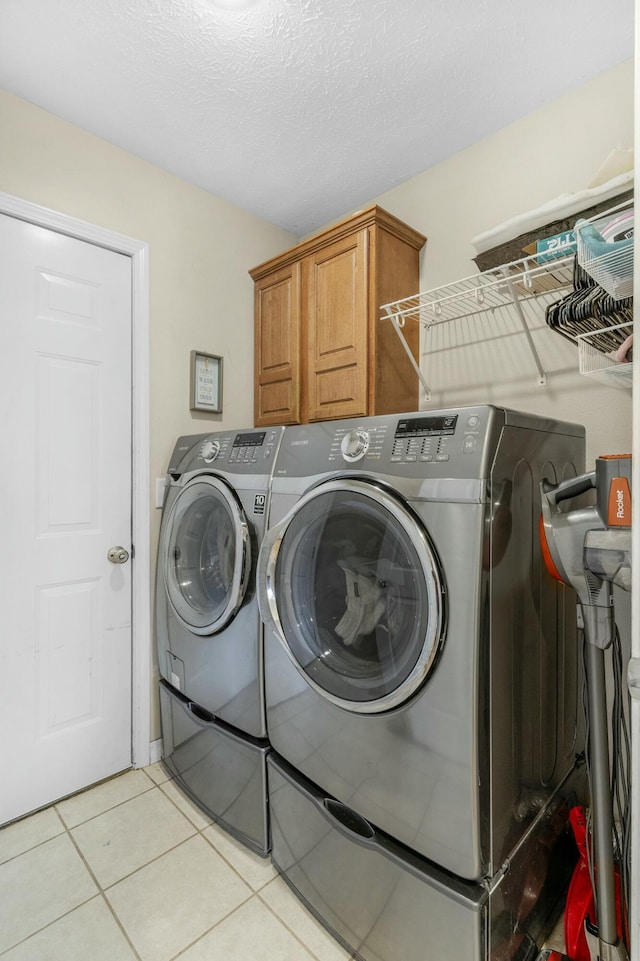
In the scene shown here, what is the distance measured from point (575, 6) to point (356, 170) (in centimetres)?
95

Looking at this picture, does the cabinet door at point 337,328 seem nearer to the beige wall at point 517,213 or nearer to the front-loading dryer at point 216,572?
the beige wall at point 517,213

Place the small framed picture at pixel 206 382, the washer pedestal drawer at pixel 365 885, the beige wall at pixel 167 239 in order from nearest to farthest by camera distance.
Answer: the washer pedestal drawer at pixel 365 885, the beige wall at pixel 167 239, the small framed picture at pixel 206 382

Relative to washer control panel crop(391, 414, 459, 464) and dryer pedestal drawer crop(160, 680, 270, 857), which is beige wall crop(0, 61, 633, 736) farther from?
washer control panel crop(391, 414, 459, 464)

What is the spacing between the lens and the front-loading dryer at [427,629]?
1030 millimetres

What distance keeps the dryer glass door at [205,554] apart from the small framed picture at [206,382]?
546mm

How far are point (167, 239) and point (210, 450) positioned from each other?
41.7 inches

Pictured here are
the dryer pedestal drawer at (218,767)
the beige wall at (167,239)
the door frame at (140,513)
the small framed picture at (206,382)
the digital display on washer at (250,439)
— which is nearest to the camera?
the dryer pedestal drawer at (218,767)

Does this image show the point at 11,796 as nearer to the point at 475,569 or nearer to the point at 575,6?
the point at 475,569

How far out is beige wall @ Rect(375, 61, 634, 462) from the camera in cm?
158

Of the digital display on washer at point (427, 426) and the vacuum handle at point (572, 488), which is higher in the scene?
the digital display on washer at point (427, 426)

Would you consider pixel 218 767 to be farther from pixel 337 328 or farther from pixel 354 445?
pixel 337 328

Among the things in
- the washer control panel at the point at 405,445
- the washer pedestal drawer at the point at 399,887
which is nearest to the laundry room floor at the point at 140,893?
the washer pedestal drawer at the point at 399,887

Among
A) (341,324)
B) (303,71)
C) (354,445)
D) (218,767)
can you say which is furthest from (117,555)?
(303,71)

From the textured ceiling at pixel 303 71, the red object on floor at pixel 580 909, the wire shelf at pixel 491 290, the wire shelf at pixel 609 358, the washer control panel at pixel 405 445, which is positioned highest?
the textured ceiling at pixel 303 71
